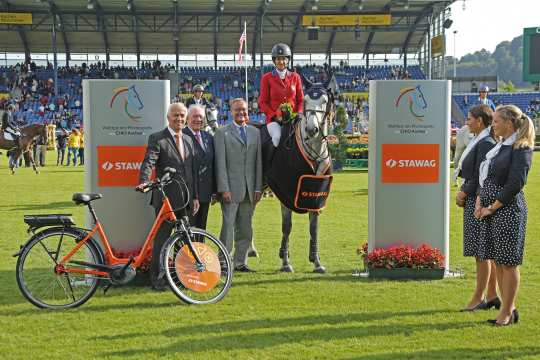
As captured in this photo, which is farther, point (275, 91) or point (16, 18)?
point (16, 18)

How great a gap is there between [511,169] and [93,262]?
3572 millimetres

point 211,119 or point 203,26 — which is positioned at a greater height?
point 203,26

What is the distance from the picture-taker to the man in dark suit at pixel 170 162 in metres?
6.60

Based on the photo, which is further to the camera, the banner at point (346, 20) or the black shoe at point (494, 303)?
the banner at point (346, 20)

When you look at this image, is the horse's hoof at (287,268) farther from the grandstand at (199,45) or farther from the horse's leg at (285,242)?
the grandstand at (199,45)

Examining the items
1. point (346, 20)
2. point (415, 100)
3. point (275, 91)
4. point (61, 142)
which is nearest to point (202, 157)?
point (275, 91)

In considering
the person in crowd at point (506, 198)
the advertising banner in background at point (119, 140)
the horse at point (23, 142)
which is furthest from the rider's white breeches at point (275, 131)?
the horse at point (23, 142)

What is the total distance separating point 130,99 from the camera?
23.6 ft

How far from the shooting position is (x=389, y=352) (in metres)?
4.94

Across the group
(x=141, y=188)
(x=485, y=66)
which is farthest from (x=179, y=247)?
(x=485, y=66)

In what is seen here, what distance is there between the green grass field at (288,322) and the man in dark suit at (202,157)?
0.88m

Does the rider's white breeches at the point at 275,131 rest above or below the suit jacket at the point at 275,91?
below

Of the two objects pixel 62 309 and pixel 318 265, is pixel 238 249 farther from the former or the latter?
pixel 62 309

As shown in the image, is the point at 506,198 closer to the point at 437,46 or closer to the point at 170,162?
the point at 170,162
